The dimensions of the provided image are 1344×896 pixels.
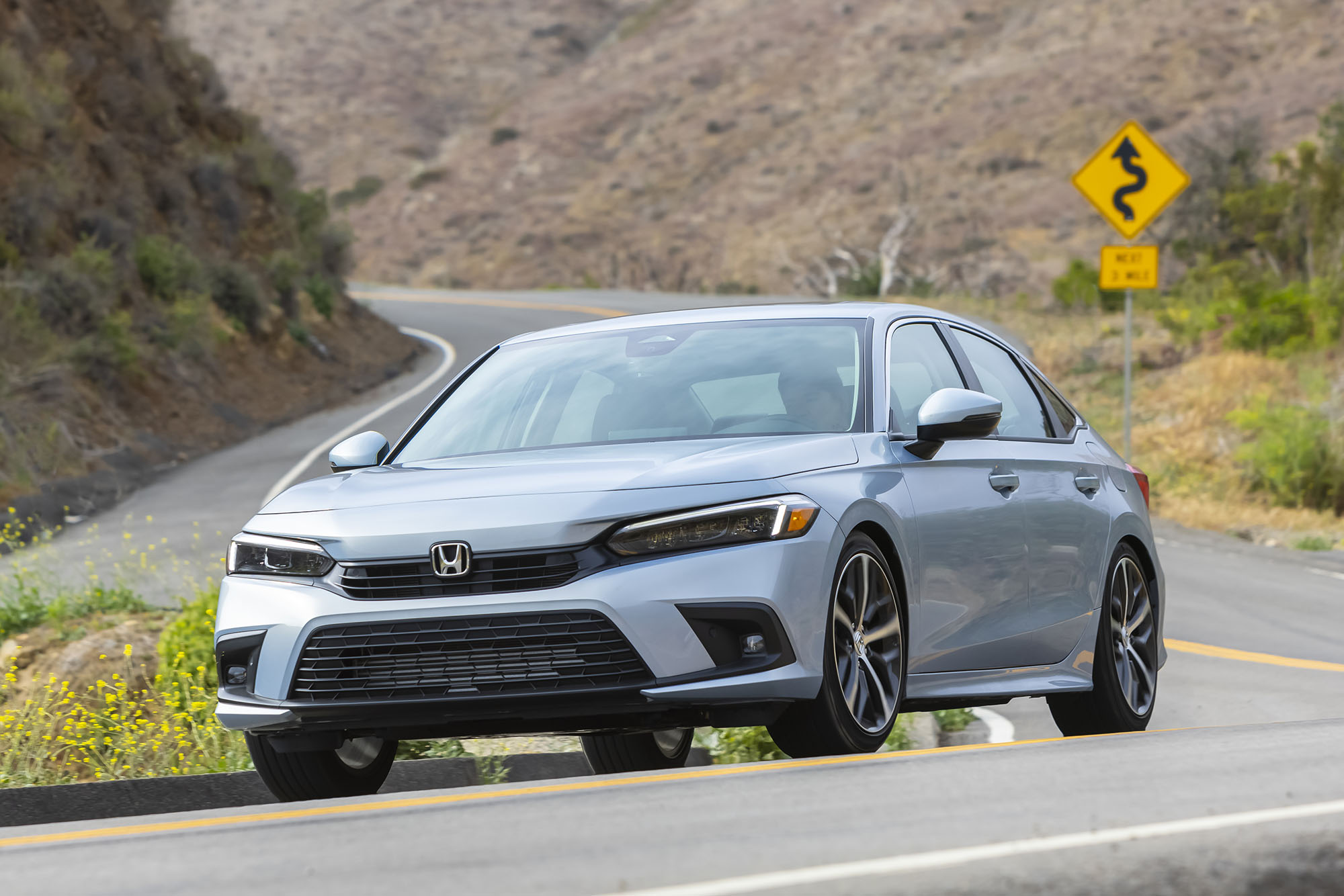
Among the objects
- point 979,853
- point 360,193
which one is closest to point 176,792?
point 979,853

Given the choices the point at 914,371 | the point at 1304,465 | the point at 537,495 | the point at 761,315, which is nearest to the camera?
the point at 537,495

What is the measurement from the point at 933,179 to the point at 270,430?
46551 mm

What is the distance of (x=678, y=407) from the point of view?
643cm

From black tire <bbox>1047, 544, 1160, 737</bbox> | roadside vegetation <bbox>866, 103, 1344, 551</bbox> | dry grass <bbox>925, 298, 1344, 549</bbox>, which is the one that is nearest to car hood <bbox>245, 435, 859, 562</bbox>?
black tire <bbox>1047, 544, 1160, 737</bbox>

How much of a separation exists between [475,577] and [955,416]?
1.77m

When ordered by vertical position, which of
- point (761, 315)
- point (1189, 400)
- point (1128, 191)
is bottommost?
point (1189, 400)

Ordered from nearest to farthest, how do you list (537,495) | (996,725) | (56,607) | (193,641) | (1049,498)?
1. (537,495)
2. (1049,498)
3. (996,725)
4. (193,641)
5. (56,607)

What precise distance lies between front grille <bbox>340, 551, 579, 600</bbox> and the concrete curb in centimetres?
120

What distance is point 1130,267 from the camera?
18609 mm

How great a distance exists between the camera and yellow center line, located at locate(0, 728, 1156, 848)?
5.26 m

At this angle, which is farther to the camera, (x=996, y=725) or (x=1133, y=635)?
(x=996, y=725)

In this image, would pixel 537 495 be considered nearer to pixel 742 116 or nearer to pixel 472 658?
pixel 472 658

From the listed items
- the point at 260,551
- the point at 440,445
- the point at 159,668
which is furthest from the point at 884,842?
the point at 159,668

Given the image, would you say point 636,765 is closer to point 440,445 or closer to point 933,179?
point 440,445
